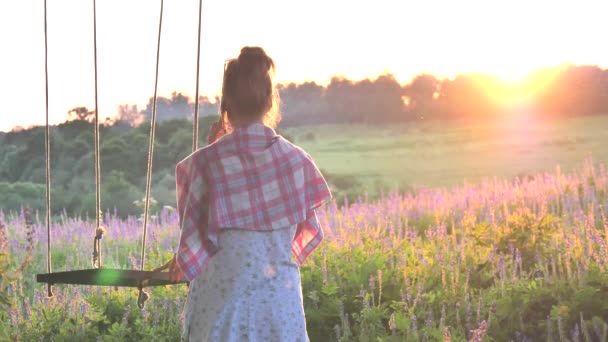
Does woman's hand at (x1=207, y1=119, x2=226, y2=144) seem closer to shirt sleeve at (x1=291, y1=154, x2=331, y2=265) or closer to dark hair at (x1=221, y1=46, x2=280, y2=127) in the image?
dark hair at (x1=221, y1=46, x2=280, y2=127)

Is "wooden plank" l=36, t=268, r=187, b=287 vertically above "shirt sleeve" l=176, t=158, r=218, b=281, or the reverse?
"shirt sleeve" l=176, t=158, r=218, b=281

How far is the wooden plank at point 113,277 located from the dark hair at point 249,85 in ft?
2.53

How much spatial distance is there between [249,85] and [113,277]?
42.0 inches

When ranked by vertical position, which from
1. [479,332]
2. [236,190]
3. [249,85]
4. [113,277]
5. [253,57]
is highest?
[253,57]

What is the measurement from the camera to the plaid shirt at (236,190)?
3.22 m

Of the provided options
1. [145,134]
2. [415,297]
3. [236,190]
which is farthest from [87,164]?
[236,190]

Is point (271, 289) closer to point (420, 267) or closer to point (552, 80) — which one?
point (420, 267)

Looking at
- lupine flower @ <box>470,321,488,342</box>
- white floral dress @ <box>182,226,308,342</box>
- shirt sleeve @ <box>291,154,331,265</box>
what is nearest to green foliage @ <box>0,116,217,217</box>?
shirt sleeve @ <box>291,154,331,265</box>

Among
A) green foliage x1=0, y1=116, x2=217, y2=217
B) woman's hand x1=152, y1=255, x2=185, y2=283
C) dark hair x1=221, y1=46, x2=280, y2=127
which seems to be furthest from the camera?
green foliage x1=0, y1=116, x2=217, y2=217

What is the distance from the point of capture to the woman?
3176 mm

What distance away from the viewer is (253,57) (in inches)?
125

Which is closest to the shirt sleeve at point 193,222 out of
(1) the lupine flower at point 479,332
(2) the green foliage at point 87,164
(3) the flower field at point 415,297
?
(3) the flower field at point 415,297

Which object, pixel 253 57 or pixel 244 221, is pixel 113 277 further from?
pixel 253 57

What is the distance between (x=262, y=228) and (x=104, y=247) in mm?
4938
